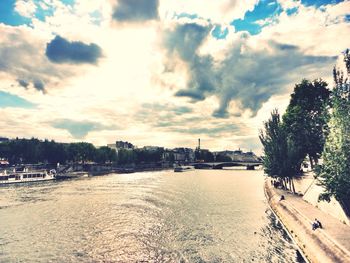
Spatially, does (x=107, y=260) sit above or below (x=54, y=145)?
below

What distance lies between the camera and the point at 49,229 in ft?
131

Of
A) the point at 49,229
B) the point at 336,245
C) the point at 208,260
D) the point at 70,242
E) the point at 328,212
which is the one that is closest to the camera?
the point at 336,245

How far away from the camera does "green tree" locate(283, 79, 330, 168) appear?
5741 centimetres

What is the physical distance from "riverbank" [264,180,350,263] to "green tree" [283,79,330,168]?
63.5 feet

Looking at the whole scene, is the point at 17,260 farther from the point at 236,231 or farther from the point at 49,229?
the point at 236,231

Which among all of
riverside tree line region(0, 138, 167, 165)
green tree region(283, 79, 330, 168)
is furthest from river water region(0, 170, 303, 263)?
riverside tree line region(0, 138, 167, 165)

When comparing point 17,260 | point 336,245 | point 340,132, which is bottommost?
point 17,260

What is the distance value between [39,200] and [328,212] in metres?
55.4

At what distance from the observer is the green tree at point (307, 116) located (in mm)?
57409

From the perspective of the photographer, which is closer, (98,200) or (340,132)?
(340,132)

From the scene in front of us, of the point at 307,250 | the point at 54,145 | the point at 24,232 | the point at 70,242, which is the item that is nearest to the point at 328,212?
the point at 307,250

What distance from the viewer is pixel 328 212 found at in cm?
3631

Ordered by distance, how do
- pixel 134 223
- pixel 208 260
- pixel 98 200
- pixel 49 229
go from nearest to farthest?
pixel 208 260
pixel 49 229
pixel 134 223
pixel 98 200

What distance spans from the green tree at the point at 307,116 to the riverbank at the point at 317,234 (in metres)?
19.3
